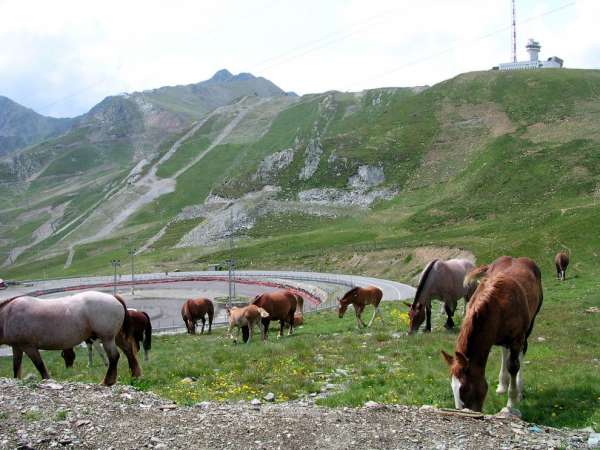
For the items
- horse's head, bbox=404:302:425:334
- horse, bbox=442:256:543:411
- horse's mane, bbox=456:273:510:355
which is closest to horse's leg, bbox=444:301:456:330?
horse's head, bbox=404:302:425:334

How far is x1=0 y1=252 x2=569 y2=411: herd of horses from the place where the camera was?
11.8m

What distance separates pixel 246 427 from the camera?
10477 millimetres

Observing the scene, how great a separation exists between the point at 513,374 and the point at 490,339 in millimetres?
1038

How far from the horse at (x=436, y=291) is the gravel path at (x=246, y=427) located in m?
11.8

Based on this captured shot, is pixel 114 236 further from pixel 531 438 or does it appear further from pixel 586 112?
pixel 531 438

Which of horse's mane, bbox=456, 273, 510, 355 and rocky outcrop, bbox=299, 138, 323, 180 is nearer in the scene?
horse's mane, bbox=456, 273, 510, 355

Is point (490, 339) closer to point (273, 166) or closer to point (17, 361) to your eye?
point (17, 361)

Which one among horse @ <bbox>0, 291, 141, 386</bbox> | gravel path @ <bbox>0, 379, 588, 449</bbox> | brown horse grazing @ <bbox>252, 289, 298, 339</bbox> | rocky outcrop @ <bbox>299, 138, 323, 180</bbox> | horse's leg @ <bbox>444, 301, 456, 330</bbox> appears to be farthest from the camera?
rocky outcrop @ <bbox>299, 138, 323, 180</bbox>

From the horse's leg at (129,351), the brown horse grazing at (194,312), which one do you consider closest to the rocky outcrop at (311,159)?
the brown horse grazing at (194,312)

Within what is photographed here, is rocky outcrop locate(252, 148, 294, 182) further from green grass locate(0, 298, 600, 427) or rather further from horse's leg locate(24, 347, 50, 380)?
horse's leg locate(24, 347, 50, 380)

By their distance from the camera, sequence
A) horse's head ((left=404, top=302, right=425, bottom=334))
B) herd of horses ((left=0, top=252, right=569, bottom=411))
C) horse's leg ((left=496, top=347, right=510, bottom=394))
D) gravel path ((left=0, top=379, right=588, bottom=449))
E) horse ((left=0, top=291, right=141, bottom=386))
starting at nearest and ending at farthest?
gravel path ((left=0, top=379, right=588, bottom=449)), herd of horses ((left=0, top=252, right=569, bottom=411)), horse's leg ((left=496, top=347, right=510, bottom=394)), horse ((left=0, top=291, right=141, bottom=386)), horse's head ((left=404, top=302, right=425, bottom=334))

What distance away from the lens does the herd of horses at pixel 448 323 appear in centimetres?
1175

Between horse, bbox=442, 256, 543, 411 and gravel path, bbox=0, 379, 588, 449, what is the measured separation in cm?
69

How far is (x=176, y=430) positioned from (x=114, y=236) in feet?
551
